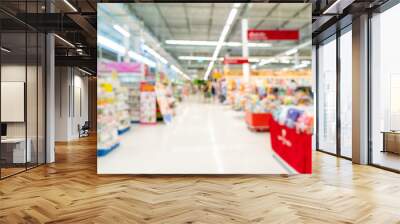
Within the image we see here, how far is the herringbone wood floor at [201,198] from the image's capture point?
3.72m

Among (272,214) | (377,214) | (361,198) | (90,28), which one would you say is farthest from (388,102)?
(90,28)

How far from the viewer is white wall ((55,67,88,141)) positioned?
39.1ft

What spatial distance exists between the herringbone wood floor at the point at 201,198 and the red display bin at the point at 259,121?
84 centimetres

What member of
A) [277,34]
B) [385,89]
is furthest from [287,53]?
[385,89]

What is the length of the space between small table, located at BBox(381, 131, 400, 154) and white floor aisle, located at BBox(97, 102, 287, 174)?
2.53m

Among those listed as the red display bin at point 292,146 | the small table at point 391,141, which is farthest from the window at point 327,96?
the red display bin at point 292,146

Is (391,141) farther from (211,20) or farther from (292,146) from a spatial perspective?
(211,20)

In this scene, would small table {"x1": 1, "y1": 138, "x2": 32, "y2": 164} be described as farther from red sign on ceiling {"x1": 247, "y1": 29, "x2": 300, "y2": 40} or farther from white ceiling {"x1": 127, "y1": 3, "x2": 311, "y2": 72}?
red sign on ceiling {"x1": 247, "y1": 29, "x2": 300, "y2": 40}

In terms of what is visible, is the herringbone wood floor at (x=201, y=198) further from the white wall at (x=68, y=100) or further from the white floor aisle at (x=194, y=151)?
the white wall at (x=68, y=100)

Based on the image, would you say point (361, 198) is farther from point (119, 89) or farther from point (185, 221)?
point (119, 89)

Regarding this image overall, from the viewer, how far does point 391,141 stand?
21.2 ft

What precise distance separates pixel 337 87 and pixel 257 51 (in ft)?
13.4

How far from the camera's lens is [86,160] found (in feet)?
25.4

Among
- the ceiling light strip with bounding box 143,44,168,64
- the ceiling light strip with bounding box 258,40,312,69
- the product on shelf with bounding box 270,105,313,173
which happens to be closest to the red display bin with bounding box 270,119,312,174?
the product on shelf with bounding box 270,105,313,173
